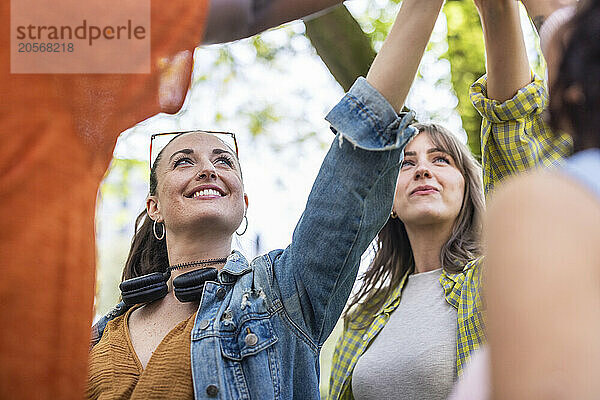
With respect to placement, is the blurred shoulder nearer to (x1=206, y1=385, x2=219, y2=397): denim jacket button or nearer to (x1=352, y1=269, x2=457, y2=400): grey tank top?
Answer: (x1=206, y1=385, x2=219, y2=397): denim jacket button

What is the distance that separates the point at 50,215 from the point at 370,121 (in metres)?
0.62

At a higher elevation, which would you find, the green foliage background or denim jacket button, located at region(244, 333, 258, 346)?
the green foliage background

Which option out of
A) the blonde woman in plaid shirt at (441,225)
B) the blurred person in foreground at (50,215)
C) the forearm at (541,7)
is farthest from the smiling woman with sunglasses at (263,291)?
the blurred person in foreground at (50,215)

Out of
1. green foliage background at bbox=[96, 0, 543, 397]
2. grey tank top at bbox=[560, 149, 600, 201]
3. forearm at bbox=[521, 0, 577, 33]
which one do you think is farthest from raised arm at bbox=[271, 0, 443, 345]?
green foliage background at bbox=[96, 0, 543, 397]

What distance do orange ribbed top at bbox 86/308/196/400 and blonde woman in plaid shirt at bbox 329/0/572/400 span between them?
0.69 m

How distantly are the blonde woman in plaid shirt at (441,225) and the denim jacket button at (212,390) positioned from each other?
0.68 m

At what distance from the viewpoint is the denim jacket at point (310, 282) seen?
1.47 m

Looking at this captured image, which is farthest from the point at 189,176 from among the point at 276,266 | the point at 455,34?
the point at 455,34

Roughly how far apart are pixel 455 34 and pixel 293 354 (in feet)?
12.2

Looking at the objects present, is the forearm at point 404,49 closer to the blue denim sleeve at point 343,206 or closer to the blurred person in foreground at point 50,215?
the blue denim sleeve at point 343,206

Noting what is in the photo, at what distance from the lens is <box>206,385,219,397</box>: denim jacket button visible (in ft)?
5.07

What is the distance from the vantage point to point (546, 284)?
57cm

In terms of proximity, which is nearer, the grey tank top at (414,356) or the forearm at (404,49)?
the forearm at (404,49)

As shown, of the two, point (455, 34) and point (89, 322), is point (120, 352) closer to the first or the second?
point (89, 322)
